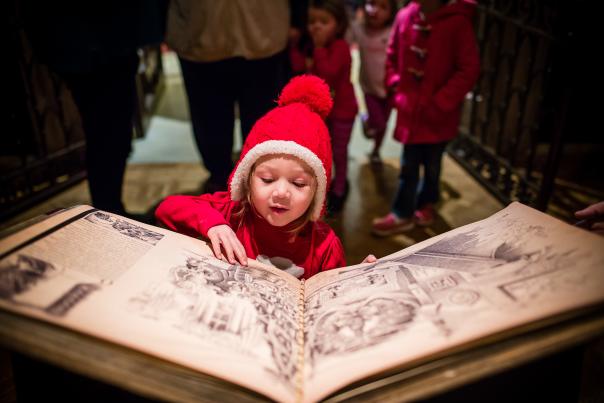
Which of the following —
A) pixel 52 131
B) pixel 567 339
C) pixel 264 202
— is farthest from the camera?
pixel 52 131

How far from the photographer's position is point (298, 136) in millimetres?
908

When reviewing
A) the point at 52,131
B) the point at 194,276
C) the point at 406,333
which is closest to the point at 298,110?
the point at 194,276

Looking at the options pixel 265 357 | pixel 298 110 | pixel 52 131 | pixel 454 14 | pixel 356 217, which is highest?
pixel 454 14

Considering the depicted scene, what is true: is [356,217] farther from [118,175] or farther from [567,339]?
[567,339]

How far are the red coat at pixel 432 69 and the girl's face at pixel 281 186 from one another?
3.73 ft

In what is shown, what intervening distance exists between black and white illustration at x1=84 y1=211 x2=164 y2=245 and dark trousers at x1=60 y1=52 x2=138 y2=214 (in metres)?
1.00

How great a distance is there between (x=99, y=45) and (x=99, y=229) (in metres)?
1.03

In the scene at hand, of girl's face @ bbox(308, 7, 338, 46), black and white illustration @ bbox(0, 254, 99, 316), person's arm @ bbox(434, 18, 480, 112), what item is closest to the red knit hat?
black and white illustration @ bbox(0, 254, 99, 316)

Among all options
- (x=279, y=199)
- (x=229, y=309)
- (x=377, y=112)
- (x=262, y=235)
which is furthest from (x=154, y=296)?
(x=377, y=112)

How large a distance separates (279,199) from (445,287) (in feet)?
1.11

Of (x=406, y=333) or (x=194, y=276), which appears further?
(x=194, y=276)

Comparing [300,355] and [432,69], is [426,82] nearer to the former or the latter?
[432,69]

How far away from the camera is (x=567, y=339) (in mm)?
545

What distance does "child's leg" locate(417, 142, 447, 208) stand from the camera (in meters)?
2.05
